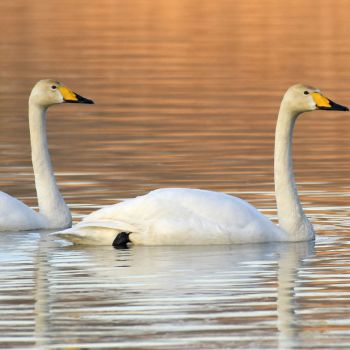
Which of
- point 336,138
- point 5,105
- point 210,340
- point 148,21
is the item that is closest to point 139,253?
point 210,340

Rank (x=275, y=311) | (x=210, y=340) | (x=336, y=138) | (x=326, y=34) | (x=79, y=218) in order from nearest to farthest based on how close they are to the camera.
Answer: (x=210, y=340)
(x=275, y=311)
(x=79, y=218)
(x=336, y=138)
(x=326, y=34)

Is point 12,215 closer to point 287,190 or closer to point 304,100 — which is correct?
point 287,190

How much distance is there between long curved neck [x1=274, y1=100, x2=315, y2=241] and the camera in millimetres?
14656

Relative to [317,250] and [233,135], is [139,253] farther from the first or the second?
[233,135]

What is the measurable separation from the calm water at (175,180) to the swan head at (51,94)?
1.08 metres

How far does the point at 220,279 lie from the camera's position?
40.5 ft

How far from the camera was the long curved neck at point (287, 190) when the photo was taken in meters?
14.7

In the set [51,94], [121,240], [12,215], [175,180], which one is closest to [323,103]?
[121,240]

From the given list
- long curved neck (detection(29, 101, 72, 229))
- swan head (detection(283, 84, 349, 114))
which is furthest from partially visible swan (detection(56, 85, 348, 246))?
long curved neck (detection(29, 101, 72, 229))

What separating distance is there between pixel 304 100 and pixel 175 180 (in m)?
3.97

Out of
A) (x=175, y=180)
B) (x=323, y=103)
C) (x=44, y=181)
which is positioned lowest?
(x=175, y=180)

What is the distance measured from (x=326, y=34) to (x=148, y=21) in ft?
27.2

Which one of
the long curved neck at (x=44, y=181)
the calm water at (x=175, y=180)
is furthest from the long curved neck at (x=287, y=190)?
the long curved neck at (x=44, y=181)

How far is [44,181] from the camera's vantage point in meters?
16.5
